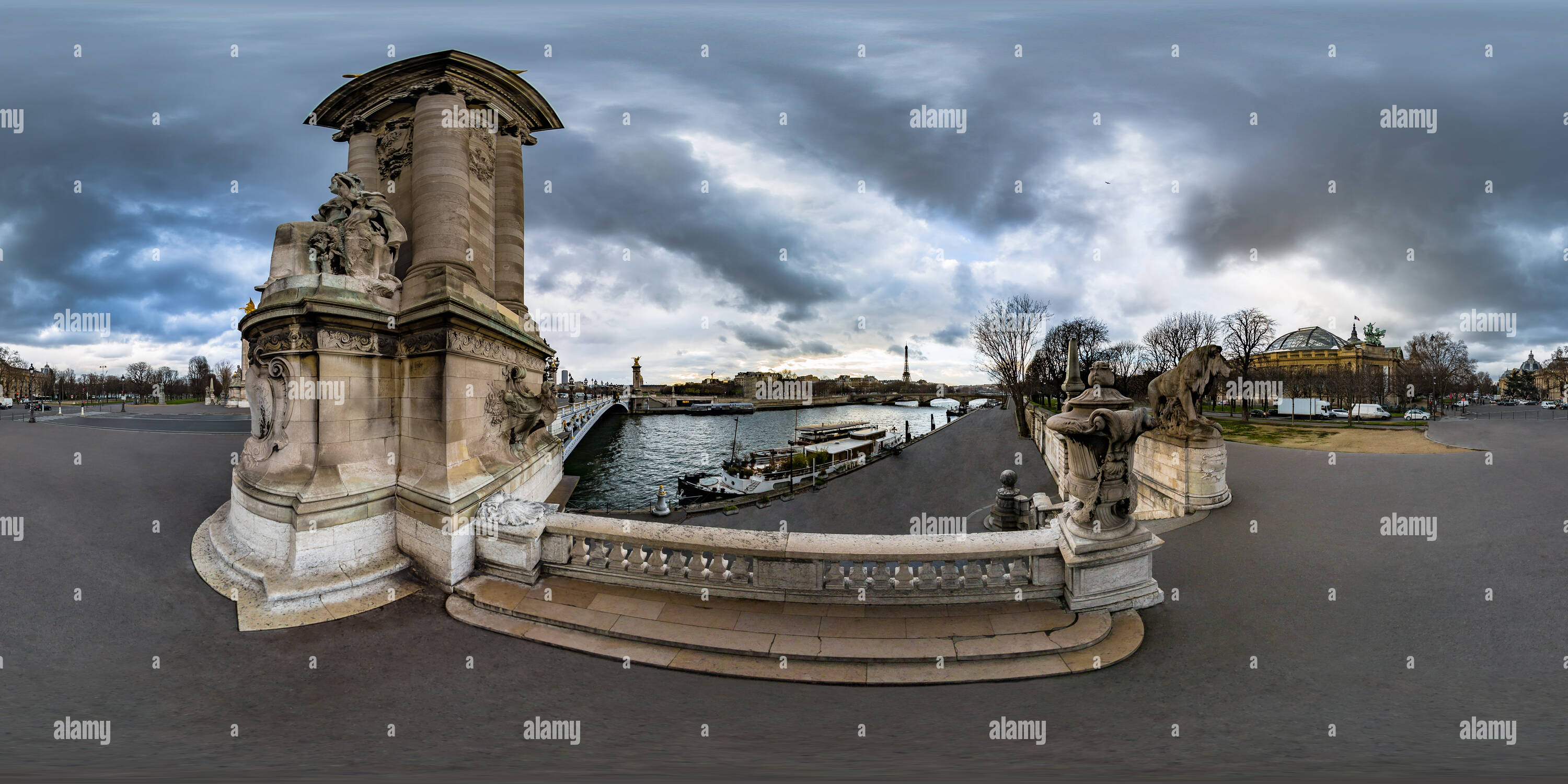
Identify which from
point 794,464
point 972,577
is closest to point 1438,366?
point 794,464

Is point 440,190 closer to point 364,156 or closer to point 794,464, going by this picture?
point 364,156

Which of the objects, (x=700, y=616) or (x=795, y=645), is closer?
(x=795, y=645)

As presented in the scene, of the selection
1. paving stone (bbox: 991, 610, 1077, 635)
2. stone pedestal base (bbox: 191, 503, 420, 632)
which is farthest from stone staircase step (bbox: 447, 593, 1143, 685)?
stone pedestal base (bbox: 191, 503, 420, 632)

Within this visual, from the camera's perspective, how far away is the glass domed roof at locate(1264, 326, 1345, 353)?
5681 cm

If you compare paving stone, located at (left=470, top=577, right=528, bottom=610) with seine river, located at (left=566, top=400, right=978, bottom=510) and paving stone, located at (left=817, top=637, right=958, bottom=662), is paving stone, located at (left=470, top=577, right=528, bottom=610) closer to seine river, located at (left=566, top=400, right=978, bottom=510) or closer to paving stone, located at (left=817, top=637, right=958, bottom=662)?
paving stone, located at (left=817, top=637, right=958, bottom=662)

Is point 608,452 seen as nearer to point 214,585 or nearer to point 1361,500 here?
point 214,585

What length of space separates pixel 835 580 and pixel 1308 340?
80.6 m

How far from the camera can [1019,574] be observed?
4.59 metres

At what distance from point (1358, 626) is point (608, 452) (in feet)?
125

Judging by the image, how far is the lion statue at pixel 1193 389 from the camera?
9422mm

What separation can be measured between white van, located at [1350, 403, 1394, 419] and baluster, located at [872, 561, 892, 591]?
37.4m

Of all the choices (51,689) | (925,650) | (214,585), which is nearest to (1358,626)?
(925,650)

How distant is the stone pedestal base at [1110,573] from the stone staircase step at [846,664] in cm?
39

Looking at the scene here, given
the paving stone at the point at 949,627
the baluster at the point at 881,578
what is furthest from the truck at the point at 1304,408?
the baluster at the point at 881,578
